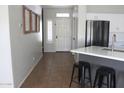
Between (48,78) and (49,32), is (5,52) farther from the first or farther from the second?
(49,32)

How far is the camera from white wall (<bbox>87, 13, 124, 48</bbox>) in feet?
18.6

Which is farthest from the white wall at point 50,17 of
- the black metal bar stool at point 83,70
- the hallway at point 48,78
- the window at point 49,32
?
the black metal bar stool at point 83,70

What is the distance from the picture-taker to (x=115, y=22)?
583 centimetres

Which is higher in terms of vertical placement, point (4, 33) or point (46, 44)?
point (4, 33)

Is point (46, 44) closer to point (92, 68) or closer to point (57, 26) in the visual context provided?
point (57, 26)

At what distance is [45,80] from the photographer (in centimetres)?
429

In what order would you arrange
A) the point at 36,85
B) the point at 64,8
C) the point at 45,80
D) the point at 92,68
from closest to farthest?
the point at 92,68 < the point at 36,85 < the point at 45,80 < the point at 64,8

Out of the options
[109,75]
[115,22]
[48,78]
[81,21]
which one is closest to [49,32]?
[81,21]

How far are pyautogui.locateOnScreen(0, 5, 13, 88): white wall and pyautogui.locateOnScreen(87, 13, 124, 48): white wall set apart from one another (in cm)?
347

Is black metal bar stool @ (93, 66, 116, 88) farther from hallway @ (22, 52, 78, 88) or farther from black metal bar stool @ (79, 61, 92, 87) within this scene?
hallway @ (22, 52, 78, 88)

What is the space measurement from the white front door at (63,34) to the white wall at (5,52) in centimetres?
598
